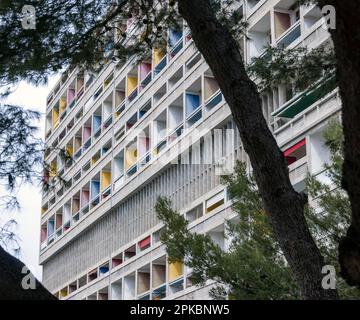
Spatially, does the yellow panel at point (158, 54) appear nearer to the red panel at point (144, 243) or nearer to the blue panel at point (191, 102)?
the blue panel at point (191, 102)

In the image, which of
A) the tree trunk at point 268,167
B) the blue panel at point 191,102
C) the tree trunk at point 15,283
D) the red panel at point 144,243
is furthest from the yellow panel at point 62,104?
the tree trunk at point 15,283

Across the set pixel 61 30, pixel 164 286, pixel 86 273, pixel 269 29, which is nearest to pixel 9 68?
pixel 61 30

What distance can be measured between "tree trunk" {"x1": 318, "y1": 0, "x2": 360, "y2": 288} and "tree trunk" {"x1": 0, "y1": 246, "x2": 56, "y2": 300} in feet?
5.87

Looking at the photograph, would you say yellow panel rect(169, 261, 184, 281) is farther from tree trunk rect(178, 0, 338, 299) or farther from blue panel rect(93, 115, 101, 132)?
tree trunk rect(178, 0, 338, 299)

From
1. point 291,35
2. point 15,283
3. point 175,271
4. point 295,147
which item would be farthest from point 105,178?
point 15,283

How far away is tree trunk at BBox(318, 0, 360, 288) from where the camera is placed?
9.72 feet

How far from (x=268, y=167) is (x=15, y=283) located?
2.13m

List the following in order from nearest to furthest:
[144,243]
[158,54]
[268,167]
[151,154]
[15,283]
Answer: [15,283] → [268,167] → [158,54] → [151,154] → [144,243]

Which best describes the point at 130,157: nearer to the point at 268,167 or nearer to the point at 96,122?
the point at 96,122

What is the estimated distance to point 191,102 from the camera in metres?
29.0

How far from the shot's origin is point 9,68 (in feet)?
22.9

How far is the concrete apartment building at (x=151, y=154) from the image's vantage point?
2128 centimetres

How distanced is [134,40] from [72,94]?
117 feet
